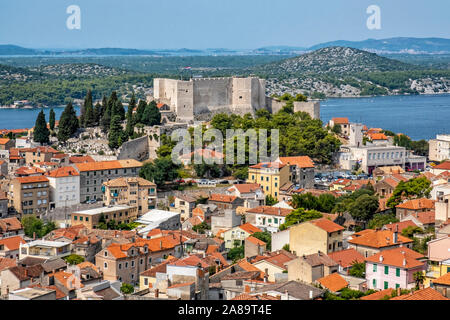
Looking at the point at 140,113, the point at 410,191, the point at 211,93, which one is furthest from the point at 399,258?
the point at 211,93

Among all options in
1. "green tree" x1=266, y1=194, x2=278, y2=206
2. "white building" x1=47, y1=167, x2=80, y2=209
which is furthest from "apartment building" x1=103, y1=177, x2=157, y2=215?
"green tree" x1=266, y1=194, x2=278, y2=206

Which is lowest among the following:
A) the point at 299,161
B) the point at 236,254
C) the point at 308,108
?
the point at 236,254

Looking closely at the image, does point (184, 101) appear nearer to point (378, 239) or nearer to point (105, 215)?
point (105, 215)

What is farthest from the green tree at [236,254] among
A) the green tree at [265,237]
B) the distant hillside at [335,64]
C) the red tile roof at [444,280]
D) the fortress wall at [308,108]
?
the distant hillside at [335,64]

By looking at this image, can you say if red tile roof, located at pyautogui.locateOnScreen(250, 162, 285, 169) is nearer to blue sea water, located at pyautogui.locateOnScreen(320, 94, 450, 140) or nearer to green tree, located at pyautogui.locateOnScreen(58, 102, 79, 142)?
green tree, located at pyautogui.locateOnScreen(58, 102, 79, 142)

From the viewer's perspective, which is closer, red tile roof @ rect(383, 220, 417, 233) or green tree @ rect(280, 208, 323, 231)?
red tile roof @ rect(383, 220, 417, 233)

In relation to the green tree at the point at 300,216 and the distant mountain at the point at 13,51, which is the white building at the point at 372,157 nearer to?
the green tree at the point at 300,216
